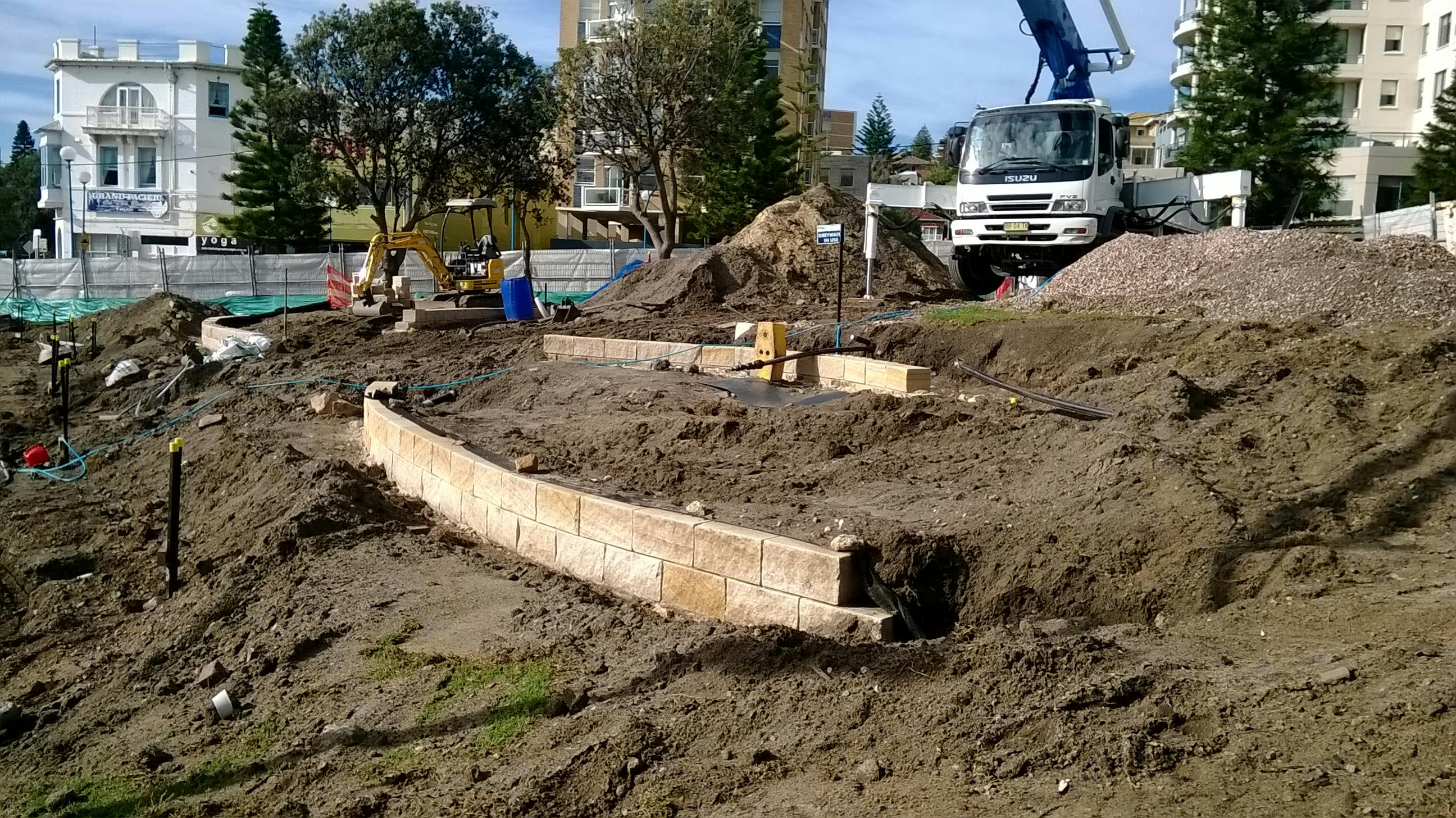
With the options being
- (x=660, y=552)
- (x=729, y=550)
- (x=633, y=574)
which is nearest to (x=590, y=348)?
(x=633, y=574)

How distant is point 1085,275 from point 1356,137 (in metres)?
41.3

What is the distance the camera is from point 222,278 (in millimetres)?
31781

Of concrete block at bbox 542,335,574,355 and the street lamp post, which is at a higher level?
the street lamp post

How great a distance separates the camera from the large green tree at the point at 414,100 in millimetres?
34094

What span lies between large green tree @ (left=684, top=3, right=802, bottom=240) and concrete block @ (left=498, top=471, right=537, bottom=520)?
30.4 metres

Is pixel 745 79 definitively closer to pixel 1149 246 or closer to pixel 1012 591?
pixel 1149 246

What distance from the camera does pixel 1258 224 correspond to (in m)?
34.2

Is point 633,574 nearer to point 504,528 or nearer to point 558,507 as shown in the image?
point 558,507

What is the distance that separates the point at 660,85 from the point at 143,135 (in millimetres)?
36174

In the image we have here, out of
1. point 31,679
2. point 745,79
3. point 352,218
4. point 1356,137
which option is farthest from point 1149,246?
point 352,218

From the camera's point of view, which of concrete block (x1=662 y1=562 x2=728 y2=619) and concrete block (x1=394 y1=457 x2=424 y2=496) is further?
concrete block (x1=394 y1=457 x2=424 y2=496)

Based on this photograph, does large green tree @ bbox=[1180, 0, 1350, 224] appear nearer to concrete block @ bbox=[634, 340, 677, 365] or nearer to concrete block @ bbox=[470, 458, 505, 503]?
concrete block @ bbox=[634, 340, 677, 365]


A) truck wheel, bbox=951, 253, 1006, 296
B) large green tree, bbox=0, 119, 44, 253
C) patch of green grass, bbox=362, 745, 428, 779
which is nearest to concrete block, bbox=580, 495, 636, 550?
patch of green grass, bbox=362, 745, 428, 779

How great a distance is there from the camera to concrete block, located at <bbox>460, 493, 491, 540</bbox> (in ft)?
25.3
